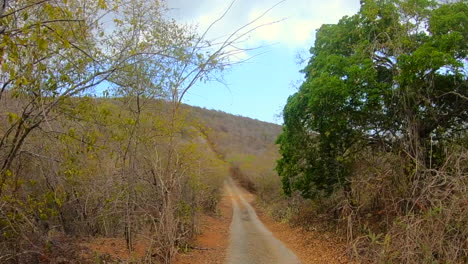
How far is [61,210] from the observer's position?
13477mm

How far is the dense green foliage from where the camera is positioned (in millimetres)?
12938

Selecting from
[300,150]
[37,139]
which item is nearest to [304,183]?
[300,150]

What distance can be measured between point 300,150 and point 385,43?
5817mm

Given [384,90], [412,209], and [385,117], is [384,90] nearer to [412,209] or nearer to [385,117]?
[385,117]

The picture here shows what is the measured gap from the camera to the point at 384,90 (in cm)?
1375

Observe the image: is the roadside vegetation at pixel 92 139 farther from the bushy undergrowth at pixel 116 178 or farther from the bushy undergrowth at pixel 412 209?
the bushy undergrowth at pixel 412 209

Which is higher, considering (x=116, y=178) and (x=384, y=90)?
(x=384, y=90)

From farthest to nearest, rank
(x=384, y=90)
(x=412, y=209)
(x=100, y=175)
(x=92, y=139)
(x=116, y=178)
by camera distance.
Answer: (x=384, y=90) < (x=100, y=175) < (x=116, y=178) < (x=412, y=209) < (x=92, y=139)

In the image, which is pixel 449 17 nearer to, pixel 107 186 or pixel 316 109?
pixel 316 109

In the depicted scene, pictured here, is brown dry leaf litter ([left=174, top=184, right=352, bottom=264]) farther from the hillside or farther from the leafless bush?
the leafless bush

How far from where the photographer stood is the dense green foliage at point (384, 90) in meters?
12.9

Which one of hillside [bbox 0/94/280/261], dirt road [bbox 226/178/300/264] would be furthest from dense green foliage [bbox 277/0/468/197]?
hillside [bbox 0/94/280/261]

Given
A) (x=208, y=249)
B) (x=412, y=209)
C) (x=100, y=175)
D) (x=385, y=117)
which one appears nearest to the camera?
(x=412, y=209)

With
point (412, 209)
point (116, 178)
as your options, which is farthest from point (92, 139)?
point (412, 209)
